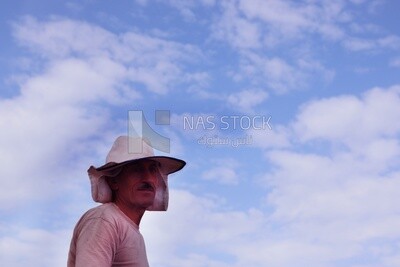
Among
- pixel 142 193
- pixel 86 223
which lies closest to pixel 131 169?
pixel 142 193

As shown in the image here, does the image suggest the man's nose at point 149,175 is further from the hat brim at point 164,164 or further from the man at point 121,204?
the hat brim at point 164,164

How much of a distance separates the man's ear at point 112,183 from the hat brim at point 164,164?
0.44ft

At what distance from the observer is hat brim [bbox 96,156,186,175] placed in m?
5.49

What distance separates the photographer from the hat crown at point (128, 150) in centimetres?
555

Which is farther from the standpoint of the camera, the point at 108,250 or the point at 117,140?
the point at 117,140

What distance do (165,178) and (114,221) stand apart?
2.55 feet

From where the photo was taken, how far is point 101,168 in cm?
551

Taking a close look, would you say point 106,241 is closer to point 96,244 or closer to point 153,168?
point 96,244

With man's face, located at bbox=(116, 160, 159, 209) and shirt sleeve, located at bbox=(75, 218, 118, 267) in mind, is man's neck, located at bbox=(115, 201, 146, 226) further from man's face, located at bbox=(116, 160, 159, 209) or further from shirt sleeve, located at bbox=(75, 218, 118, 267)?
shirt sleeve, located at bbox=(75, 218, 118, 267)

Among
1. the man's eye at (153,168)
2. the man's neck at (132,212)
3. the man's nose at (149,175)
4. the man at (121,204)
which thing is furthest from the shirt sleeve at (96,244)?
the man's eye at (153,168)

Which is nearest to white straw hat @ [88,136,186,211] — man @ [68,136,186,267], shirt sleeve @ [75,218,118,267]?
man @ [68,136,186,267]

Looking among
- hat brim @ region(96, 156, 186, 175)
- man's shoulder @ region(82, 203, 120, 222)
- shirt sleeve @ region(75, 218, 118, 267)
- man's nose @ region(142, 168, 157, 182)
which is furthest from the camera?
man's nose @ region(142, 168, 157, 182)

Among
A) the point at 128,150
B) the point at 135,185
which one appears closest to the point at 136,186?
the point at 135,185

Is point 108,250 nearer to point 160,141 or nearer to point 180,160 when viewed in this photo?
point 180,160
